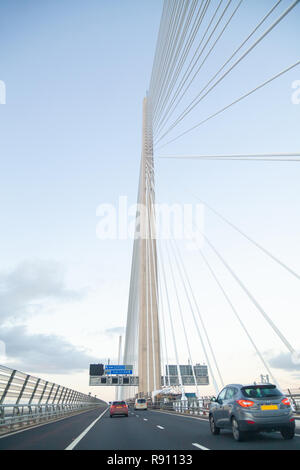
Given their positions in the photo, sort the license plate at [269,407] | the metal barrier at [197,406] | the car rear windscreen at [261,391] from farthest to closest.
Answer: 1. the metal barrier at [197,406]
2. the car rear windscreen at [261,391]
3. the license plate at [269,407]

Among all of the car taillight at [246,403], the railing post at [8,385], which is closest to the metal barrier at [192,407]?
the railing post at [8,385]

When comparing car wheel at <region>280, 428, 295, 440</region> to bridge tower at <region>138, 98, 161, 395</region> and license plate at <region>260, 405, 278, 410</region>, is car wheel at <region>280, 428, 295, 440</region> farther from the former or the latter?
bridge tower at <region>138, 98, 161, 395</region>

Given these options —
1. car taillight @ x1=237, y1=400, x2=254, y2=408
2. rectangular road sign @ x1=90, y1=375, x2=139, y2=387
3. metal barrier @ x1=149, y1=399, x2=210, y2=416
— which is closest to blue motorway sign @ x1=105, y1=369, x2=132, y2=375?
rectangular road sign @ x1=90, y1=375, x2=139, y2=387

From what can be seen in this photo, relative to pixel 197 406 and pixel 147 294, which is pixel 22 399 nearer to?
pixel 197 406

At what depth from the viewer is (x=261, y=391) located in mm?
10914

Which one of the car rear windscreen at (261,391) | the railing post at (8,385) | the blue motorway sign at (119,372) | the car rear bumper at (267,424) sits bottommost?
the blue motorway sign at (119,372)

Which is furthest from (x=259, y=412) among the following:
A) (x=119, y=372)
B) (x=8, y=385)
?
(x=119, y=372)

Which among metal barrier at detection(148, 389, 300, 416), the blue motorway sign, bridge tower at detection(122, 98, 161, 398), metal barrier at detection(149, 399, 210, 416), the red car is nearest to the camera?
metal barrier at detection(148, 389, 300, 416)

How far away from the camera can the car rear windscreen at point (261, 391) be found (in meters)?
10.7

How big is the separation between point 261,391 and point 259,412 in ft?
2.21

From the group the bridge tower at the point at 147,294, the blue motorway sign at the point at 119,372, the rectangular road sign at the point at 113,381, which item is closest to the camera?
the bridge tower at the point at 147,294

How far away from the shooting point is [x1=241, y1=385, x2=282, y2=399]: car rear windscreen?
10.7 metres

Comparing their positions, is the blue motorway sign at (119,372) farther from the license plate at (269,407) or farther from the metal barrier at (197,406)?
the license plate at (269,407)
